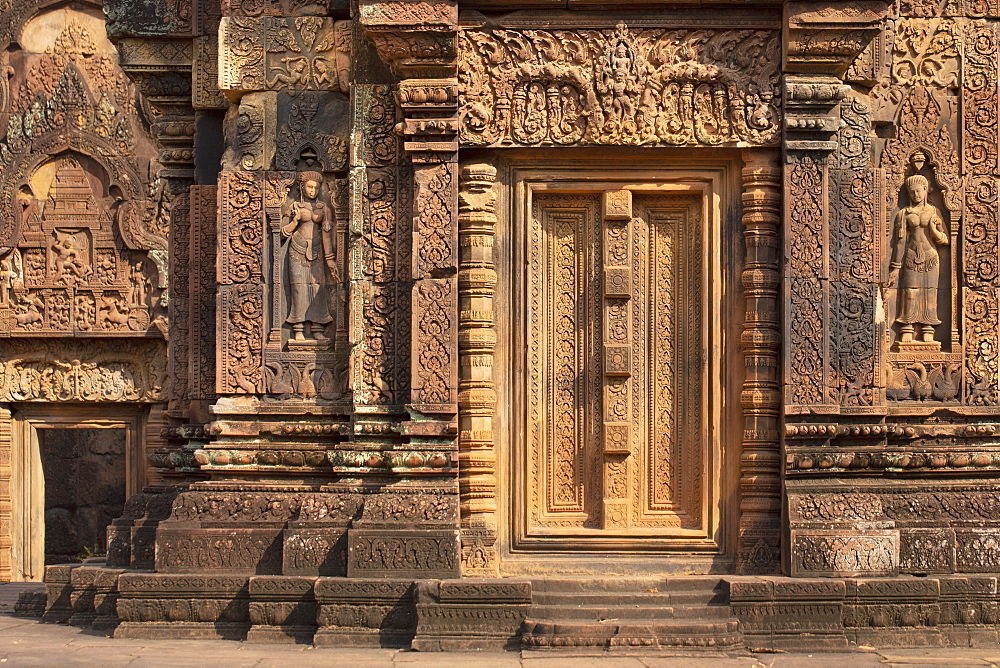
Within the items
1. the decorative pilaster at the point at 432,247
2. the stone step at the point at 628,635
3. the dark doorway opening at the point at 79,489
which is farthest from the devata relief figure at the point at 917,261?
the dark doorway opening at the point at 79,489

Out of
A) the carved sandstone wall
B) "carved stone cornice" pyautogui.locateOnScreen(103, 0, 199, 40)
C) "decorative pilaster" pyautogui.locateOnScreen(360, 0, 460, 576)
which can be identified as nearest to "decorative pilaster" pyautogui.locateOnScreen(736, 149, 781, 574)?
"decorative pilaster" pyautogui.locateOnScreen(360, 0, 460, 576)

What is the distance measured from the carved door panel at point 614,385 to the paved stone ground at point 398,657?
4.35 ft

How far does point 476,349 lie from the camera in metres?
8.70

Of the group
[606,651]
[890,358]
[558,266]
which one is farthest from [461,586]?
[890,358]

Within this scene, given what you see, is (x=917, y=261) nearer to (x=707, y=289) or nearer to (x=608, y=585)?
(x=707, y=289)

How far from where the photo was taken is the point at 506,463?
8789 mm

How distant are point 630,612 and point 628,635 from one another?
275mm

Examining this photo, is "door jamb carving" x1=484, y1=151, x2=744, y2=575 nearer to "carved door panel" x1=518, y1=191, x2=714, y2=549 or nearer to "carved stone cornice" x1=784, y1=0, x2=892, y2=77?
"carved door panel" x1=518, y1=191, x2=714, y2=549

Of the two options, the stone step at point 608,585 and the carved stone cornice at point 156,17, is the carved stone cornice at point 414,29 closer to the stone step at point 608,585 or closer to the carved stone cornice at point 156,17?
the carved stone cornice at point 156,17

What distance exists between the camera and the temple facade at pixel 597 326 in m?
8.31

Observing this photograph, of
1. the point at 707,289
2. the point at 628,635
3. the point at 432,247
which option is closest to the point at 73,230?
the point at 432,247

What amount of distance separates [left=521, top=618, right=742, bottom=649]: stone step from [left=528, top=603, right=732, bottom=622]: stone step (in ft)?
0.47

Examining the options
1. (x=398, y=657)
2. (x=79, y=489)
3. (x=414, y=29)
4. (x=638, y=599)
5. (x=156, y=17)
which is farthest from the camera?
(x=79, y=489)

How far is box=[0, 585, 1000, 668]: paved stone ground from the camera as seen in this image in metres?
7.50
